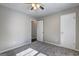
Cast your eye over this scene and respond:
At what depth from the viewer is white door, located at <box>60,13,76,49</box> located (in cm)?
265

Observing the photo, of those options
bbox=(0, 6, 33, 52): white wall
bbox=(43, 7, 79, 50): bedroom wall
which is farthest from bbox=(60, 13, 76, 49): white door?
bbox=(0, 6, 33, 52): white wall

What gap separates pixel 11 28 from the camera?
2572mm

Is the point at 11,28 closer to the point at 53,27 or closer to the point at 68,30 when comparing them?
the point at 53,27

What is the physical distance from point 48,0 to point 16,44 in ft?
8.30

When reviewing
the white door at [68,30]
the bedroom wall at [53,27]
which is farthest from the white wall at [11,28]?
the white door at [68,30]

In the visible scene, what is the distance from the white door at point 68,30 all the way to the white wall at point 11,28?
6.79ft

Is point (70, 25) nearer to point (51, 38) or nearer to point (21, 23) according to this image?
point (51, 38)

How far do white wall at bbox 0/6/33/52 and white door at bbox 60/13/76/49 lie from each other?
2070 mm

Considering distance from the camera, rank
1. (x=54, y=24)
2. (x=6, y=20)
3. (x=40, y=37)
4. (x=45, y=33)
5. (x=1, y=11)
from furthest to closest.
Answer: (x=40, y=37), (x=45, y=33), (x=54, y=24), (x=6, y=20), (x=1, y=11)

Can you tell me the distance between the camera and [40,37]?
435cm

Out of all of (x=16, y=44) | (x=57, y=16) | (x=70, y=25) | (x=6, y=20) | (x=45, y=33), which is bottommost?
(x=16, y=44)

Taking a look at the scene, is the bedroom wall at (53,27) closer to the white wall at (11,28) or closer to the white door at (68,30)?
the white door at (68,30)

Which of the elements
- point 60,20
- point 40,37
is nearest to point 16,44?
point 40,37

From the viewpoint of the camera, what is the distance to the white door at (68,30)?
2648mm
